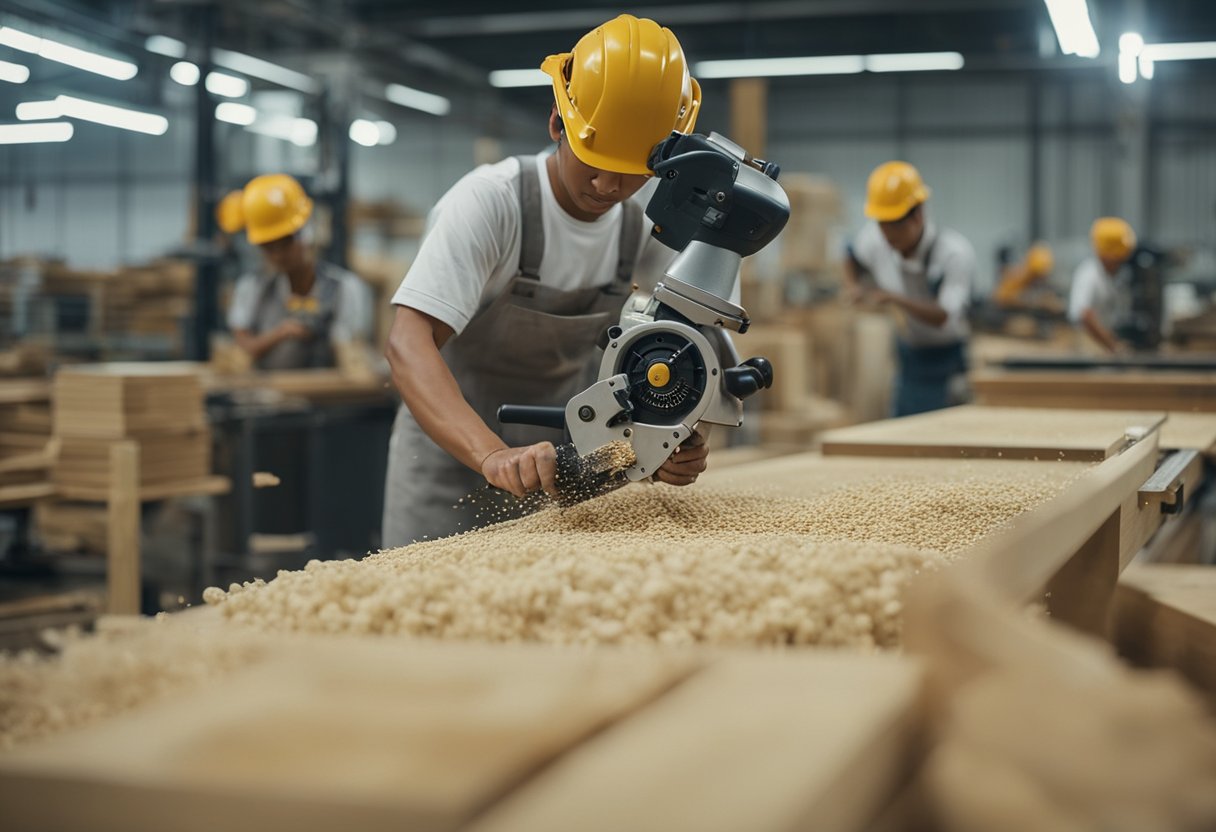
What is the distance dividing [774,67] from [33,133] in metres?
6.27

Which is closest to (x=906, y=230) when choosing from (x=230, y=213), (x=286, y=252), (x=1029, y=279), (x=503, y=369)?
(x=286, y=252)

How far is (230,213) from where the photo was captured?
7297mm

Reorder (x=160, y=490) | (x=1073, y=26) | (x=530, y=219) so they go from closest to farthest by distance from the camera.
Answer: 1. (x=530, y=219)
2. (x=160, y=490)
3. (x=1073, y=26)

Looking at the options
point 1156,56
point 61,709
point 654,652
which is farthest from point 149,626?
point 1156,56

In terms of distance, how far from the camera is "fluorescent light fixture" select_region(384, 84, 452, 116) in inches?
509

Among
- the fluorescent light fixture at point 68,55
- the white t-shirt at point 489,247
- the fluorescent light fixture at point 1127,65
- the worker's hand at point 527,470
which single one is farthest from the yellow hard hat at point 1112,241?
the worker's hand at point 527,470

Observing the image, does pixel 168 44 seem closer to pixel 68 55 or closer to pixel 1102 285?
pixel 68 55

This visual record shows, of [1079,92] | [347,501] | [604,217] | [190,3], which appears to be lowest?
[347,501]

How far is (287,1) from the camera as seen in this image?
918 cm

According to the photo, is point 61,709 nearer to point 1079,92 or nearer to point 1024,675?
point 1024,675

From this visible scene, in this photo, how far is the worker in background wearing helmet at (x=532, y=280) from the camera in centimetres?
192

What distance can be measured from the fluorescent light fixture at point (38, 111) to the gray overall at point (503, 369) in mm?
5173

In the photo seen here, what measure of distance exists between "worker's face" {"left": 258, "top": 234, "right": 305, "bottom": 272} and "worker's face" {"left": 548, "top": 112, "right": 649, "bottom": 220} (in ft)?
11.9

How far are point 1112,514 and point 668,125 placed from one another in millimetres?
951
